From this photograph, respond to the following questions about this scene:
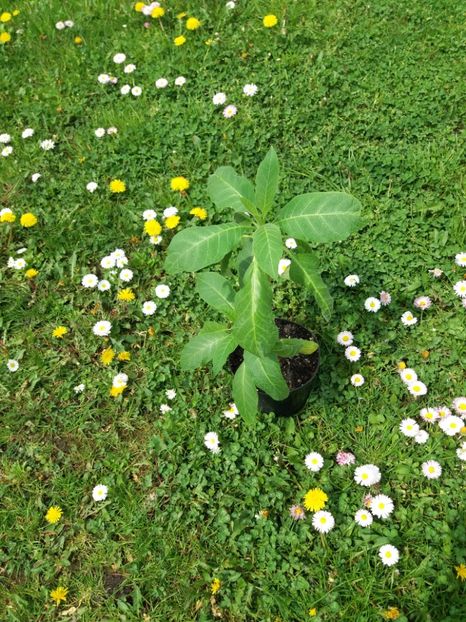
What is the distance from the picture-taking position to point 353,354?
9.16 feet

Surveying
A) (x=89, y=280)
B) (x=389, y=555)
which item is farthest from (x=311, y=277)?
(x=89, y=280)

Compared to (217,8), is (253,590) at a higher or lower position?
lower

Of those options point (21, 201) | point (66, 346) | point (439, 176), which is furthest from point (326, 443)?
point (21, 201)

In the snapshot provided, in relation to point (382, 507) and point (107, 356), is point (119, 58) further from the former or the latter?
point (382, 507)

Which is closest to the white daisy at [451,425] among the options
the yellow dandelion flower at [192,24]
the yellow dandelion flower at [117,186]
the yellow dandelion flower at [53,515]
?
the yellow dandelion flower at [53,515]

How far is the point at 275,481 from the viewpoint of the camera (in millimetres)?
2514

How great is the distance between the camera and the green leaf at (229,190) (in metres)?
2.06

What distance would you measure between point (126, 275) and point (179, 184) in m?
0.68

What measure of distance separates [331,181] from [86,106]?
6.31 feet

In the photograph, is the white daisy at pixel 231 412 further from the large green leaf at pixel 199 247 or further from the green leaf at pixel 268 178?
the green leaf at pixel 268 178

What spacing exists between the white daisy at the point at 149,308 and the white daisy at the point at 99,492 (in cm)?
94

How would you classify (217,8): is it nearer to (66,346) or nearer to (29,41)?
(29,41)

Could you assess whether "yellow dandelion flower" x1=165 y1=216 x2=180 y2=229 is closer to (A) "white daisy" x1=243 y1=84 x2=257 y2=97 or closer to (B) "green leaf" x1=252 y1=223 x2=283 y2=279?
(A) "white daisy" x1=243 y1=84 x2=257 y2=97

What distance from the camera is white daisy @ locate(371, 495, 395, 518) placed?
2.38m
